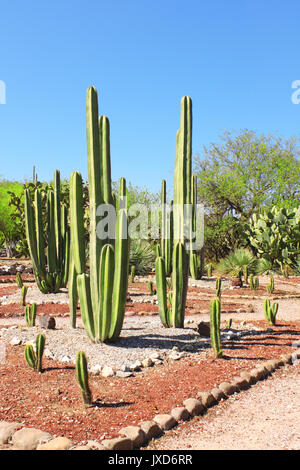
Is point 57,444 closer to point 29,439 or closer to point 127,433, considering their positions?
point 29,439

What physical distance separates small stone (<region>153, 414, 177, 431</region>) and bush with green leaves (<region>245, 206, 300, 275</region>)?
1233 cm

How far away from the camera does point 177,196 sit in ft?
22.1

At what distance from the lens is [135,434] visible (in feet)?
11.1

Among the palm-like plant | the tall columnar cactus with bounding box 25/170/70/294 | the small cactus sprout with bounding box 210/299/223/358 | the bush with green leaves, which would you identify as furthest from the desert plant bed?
the palm-like plant

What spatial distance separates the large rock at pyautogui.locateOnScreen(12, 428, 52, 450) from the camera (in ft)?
10.8

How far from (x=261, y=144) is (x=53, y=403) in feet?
65.9

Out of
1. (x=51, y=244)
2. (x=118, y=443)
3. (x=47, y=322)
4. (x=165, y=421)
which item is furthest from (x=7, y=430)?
(x=51, y=244)

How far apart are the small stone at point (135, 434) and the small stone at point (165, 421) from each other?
24 cm

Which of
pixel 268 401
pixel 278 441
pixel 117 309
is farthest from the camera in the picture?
pixel 117 309

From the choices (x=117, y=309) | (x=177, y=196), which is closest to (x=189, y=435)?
(x=117, y=309)

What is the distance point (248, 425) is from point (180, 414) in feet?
1.89

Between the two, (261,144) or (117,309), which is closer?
(117,309)

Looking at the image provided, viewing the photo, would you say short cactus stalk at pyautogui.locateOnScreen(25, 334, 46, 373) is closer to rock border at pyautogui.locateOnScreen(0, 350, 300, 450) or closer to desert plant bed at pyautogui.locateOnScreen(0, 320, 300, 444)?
desert plant bed at pyautogui.locateOnScreen(0, 320, 300, 444)
